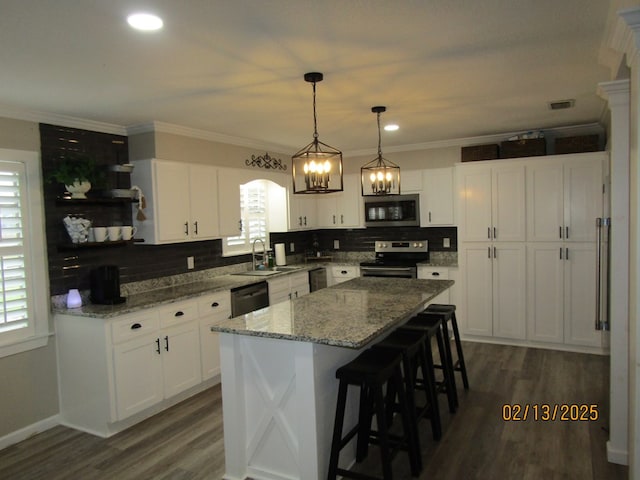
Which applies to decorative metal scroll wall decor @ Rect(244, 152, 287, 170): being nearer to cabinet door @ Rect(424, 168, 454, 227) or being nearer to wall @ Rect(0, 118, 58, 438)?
cabinet door @ Rect(424, 168, 454, 227)

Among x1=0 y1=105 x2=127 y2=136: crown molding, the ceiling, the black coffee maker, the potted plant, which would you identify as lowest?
the black coffee maker

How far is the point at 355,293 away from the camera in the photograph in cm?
365

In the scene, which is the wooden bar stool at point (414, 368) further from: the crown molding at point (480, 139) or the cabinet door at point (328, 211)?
the cabinet door at point (328, 211)

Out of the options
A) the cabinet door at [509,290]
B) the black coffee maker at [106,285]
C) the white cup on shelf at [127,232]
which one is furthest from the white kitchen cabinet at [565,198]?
the black coffee maker at [106,285]

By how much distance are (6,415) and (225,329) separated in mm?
2036

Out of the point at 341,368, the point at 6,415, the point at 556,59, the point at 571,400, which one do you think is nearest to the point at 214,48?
the point at 341,368

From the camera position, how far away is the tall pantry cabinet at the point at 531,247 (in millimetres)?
4742

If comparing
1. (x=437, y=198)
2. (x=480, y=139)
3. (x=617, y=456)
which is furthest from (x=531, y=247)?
(x=617, y=456)

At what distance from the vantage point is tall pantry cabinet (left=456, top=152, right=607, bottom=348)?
4742mm

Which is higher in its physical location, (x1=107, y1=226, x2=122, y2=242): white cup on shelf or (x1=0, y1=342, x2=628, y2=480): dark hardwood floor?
(x1=107, y1=226, x2=122, y2=242): white cup on shelf

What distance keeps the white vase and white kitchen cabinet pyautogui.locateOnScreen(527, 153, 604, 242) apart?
4.35 metres

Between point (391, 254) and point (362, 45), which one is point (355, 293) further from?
point (391, 254)

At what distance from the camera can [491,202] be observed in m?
5.15
